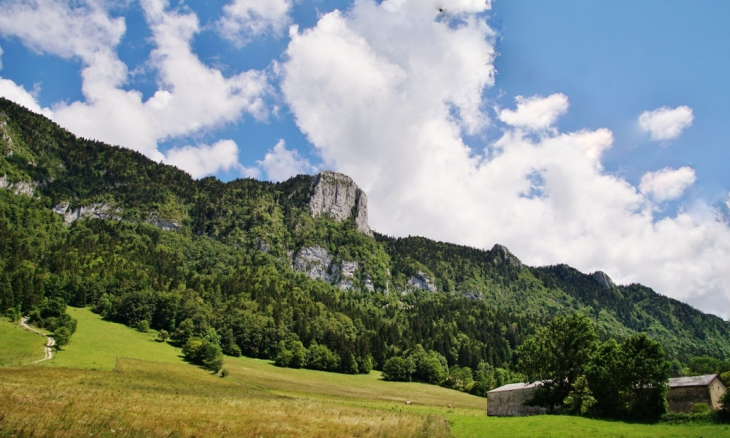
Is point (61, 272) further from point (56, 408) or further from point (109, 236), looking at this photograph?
point (56, 408)

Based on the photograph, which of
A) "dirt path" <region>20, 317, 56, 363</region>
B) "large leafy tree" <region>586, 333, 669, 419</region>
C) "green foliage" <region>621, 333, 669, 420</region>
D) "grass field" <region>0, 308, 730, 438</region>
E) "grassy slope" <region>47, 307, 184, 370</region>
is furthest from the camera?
"grassy slope" <region>47, 307, 184, 370</region>

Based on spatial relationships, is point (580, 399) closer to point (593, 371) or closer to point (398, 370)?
point (593, 371)

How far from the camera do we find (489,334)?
606 ft

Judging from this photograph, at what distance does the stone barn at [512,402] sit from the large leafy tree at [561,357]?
2248mm

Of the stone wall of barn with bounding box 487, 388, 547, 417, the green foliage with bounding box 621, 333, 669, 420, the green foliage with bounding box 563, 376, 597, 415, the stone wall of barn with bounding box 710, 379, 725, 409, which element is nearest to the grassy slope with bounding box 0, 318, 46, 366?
the stone wall of barn with bounding box 487, 388, 547, 417

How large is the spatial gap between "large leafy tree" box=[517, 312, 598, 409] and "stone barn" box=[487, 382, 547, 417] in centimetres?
225

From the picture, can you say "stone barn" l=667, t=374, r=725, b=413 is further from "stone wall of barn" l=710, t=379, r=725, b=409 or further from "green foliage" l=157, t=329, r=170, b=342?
"green foliage" l=157, t=329, r=170, b=342

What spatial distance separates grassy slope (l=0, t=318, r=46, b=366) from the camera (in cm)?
5847

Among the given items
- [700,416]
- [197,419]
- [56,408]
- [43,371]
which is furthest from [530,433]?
[43,371]

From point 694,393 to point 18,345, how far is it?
9654 centimetres

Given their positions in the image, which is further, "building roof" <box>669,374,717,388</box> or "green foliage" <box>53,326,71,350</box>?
"green foliage" <box>53,326,71,350</box>

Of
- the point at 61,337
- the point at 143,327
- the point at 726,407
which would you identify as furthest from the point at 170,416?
the point at 143,327

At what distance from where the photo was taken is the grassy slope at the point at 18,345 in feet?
192

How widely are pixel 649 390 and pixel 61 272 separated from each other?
158 m
